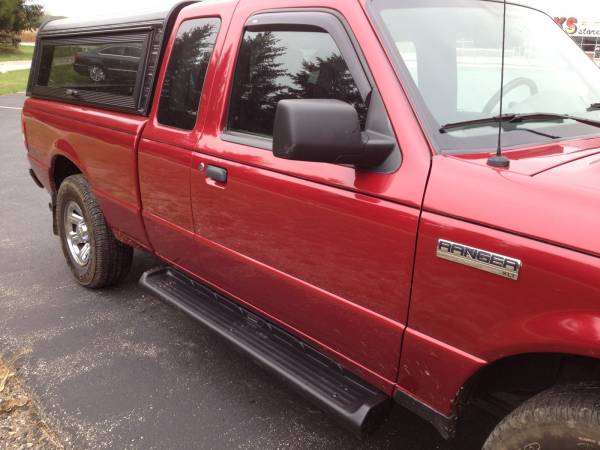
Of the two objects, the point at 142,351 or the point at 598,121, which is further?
the point at 142,351

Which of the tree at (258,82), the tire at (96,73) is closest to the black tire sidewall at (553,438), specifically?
the tree at (258,82)

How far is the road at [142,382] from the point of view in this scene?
269 centimetres

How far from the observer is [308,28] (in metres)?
2.33

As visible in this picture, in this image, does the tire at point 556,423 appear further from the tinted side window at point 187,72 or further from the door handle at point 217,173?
the tinted side window at point 187,72

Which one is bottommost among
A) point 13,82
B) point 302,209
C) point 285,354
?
point 285,354

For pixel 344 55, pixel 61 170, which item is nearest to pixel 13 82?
pixel 61 170

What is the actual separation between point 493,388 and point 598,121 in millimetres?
1210

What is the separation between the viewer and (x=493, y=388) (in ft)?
6.75

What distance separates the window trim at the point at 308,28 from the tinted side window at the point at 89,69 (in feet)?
3.43

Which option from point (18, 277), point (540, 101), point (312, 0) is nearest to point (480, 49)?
point (540, 101)

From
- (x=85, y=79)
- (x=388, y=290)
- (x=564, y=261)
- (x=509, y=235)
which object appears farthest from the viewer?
(x=85, y=79)

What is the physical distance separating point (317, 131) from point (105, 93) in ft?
7.82

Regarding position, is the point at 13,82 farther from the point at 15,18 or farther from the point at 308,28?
the point at 308,28

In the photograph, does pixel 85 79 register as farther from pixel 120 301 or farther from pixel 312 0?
pixel 312 0
